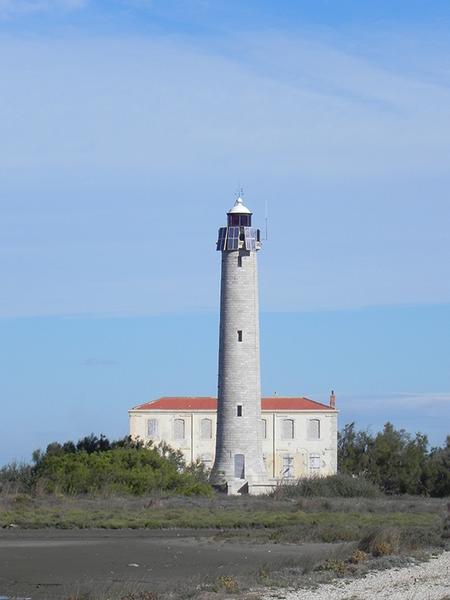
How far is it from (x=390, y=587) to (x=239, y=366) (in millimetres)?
30251

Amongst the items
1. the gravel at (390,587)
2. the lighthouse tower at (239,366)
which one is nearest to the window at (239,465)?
the lighthouse tower at (239,366)

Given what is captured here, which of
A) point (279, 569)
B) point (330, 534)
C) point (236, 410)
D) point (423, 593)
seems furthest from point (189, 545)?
point (236, 410)

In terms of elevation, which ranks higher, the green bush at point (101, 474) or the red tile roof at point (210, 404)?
the red tile roof at point (210, 404)

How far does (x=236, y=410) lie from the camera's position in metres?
53.3

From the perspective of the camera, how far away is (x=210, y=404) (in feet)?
222

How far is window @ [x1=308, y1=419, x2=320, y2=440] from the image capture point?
67000mm

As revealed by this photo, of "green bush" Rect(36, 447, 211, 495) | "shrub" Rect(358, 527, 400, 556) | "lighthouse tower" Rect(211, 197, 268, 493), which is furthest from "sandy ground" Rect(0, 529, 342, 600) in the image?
"lighthouse tower" Rect(211, 197, 268, 493)

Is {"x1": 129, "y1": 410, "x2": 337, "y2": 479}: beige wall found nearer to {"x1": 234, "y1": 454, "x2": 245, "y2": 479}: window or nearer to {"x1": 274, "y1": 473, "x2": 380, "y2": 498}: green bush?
{"x1": 274, "y1": 473, "x2": 380, "y2": 498}: green bush

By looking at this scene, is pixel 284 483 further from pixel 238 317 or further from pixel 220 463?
pixel 238 317

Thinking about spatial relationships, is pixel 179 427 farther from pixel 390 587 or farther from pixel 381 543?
pixel 390 587

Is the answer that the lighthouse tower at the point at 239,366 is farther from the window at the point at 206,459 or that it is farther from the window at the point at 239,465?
the window at the point at 206,459

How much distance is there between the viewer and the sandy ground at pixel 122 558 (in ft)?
81.4

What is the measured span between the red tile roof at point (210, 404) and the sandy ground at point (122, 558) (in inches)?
1117

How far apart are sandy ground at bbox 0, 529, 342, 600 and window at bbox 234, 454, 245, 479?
14710mm
